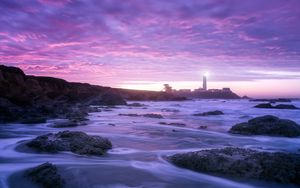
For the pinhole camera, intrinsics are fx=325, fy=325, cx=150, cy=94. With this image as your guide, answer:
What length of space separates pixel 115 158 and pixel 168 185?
1909mm

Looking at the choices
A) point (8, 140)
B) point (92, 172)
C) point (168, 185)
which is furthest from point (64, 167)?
point (8, 140)

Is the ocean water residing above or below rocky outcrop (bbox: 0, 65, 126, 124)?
below

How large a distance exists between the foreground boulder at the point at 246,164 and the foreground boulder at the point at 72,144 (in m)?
1.85

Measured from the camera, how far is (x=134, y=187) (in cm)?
478

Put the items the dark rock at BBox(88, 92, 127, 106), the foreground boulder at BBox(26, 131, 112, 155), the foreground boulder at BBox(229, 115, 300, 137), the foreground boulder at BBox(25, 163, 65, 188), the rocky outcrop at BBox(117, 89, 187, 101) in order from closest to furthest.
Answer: the foreground boulder at BBox(25, 163, 65, 188) < the foreground boulder at BBox(26, 131, 112, 155) < the foreground boulder at BBox(229, 115, 300, 137) < the dark rock at BBox(88, 92, 127, 106) < the rocky outcrop at BBox(117, 89, 187, 101)

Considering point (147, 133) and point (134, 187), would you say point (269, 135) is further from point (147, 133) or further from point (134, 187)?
point (134, 187)

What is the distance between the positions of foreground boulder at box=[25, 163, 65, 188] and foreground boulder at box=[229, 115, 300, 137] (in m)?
7.71

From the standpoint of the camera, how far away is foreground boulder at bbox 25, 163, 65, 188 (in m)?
4.66

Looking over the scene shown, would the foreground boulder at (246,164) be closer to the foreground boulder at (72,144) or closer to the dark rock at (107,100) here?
the foreground boulder at (72,144)

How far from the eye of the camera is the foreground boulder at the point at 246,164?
5227 mm

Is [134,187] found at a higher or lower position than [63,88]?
lower

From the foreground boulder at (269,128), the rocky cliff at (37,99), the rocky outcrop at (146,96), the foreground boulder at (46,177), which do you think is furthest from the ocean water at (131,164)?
the rocky outcrop at (146,96)

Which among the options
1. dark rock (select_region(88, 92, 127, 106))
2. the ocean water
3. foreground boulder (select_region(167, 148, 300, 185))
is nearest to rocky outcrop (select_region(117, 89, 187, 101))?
dark rock (select_region(88, 92, 127, 106))

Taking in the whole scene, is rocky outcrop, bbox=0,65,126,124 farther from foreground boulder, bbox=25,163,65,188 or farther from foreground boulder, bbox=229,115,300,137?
foreground boulder, bbox=25,163,65,188
